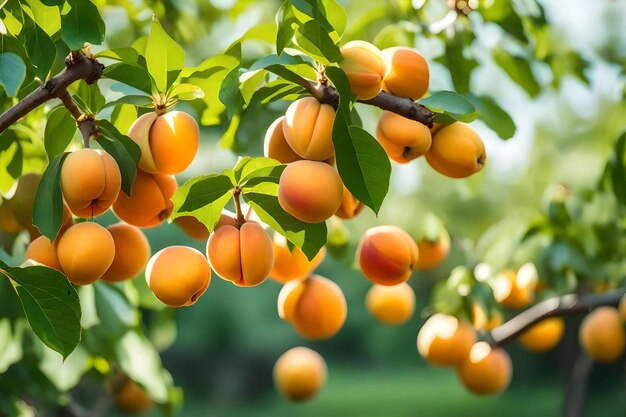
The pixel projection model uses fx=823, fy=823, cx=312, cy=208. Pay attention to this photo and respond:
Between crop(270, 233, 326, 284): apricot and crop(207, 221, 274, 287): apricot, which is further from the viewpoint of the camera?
crop(270, 233, 326, 284): apricot

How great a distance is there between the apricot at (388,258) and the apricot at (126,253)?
0.75 feet

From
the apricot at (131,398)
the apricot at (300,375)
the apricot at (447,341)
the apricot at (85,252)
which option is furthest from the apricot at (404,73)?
the apricot at (131,398)

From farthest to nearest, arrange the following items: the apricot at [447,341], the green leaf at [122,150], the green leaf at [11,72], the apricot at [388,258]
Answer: the apricot at [447,341] → the apricot at [388,258] → the green leaf at [122,150] → the green leaf at [11,72]

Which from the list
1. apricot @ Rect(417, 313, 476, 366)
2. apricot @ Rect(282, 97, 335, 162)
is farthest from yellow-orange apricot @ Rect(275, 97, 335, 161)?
apricot @ Rect(417, 313, 476, 366)

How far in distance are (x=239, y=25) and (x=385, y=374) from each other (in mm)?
3448

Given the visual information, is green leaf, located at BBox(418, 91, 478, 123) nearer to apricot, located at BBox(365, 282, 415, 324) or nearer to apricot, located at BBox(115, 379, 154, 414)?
apricot, located at BBox(365, 282, 415, 324)

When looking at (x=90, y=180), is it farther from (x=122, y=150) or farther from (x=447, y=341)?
(x=447, y=341)

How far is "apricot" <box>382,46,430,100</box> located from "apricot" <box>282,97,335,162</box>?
2.6 inches

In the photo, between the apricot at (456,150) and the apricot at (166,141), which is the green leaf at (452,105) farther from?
the apricot at (166,141)

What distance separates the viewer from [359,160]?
1.86 feet

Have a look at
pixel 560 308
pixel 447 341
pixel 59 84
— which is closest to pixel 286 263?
pixel 59 84

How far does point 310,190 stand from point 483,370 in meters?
0.72

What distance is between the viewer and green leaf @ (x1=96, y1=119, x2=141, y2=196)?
0.62m

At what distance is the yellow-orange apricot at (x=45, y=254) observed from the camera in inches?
26.0
